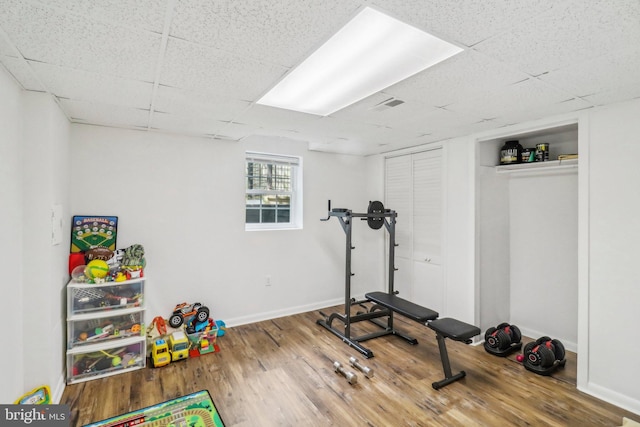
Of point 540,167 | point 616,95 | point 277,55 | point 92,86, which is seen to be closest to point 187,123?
point 92,86

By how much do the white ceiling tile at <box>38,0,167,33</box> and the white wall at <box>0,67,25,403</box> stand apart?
92 cm

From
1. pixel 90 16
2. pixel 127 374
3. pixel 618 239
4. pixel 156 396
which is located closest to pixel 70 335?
pixel 127 374

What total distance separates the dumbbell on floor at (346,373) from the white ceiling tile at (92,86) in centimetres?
263

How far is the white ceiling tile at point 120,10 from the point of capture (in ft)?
3.92

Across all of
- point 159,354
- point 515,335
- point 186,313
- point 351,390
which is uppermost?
point 186,313

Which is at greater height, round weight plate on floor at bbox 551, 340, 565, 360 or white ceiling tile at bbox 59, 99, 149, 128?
white ceiling tile at bbox 59, 99, 149, 128

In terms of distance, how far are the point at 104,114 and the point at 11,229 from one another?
1.23 m

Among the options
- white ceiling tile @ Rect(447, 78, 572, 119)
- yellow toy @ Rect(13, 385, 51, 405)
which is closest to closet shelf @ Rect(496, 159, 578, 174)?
white ceiling tile @ Rect(447, 78, 572, 119)

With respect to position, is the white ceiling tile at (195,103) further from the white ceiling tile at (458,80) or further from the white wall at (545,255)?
the white wall at (545,255)

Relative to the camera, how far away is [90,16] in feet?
4.22

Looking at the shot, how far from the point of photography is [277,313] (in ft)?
13.4

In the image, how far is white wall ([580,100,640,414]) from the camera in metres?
2.26

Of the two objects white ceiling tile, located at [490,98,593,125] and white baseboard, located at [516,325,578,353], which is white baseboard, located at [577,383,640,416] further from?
white ceiling tile, located at [490,98,593,125]

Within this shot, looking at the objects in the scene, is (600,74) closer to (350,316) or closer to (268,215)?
(350,316)
